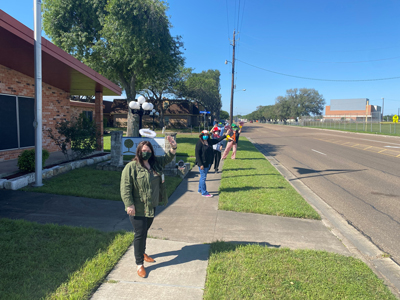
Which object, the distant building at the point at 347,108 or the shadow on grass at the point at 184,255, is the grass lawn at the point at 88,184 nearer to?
the shadow on grass at the point at 184,255

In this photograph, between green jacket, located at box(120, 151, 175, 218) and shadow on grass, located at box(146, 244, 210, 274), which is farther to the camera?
shadow on grass, located at box(146, 244, 210, 274)

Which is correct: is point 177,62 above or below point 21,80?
above

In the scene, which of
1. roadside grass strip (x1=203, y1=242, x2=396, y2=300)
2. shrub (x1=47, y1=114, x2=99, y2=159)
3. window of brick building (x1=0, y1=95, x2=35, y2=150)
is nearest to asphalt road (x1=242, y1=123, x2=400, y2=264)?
roadside grass strip (x1=203, y1=242, x2=396, y2=300)

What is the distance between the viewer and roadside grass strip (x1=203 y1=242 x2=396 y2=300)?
3168 mm

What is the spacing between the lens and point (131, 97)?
21672mm

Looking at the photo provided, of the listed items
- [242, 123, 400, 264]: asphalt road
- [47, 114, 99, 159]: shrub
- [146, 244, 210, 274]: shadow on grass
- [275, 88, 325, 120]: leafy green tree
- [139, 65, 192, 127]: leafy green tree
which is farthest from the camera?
[275, 88, 325, 120]: leafy green tree

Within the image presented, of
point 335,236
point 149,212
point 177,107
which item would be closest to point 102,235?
point 149,212

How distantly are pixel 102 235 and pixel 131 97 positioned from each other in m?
18.4

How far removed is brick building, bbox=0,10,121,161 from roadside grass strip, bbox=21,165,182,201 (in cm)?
300

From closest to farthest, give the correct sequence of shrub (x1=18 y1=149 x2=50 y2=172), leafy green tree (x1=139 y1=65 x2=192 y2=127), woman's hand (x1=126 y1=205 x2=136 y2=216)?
woman's hand (x1=126 y1=205 x2=136 y2=216) < shrub (x1=18 y1=149 x2=50 y2=172) < leafy green tree (x1=139 y1=65 x2=192 y2=127)

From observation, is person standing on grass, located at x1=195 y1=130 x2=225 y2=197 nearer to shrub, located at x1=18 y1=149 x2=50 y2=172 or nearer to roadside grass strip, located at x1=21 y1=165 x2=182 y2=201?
roadside grass strip, located at x1=21 y1=165 x2=182 y2=201

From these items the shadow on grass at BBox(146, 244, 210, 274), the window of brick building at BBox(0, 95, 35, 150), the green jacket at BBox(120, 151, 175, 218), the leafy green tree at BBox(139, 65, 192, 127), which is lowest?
the shadow on grass at BBox(146, 244, 210, 274)

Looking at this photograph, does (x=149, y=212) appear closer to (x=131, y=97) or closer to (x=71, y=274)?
(x=71, y=274)

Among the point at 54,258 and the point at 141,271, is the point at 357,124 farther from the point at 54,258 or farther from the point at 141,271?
the point at 54,258
